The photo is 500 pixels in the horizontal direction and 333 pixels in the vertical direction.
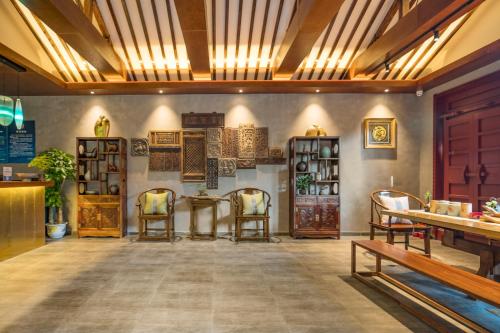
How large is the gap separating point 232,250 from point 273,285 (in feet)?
5.49

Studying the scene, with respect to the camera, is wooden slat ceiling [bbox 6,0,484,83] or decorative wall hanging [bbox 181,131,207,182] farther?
decorative wall hanging [bbox 181,131,207,182]

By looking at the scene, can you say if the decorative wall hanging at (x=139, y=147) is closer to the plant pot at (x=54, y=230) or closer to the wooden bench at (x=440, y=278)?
the plant pot at (x=54, y=230)

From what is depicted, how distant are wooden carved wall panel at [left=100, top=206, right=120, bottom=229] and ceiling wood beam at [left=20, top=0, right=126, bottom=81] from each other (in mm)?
2663

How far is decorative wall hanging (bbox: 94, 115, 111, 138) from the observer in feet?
19.6

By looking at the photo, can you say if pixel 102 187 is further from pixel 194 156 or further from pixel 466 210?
pixel 466 210

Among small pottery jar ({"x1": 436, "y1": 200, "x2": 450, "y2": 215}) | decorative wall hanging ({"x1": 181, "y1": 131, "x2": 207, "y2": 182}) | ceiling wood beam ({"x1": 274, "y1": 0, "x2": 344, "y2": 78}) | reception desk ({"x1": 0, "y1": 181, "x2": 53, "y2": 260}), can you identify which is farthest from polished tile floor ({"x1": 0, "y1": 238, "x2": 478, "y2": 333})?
ceiling wood beam ({"x1": 274, "y1": 0, "x2": 344, "y2": 78})

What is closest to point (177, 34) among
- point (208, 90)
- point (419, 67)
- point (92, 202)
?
point (208, 90)

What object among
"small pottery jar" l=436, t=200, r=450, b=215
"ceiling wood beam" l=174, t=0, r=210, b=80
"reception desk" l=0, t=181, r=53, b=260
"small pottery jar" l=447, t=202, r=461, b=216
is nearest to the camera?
"small pottery jar" l=447, t=202, r=461, b=216

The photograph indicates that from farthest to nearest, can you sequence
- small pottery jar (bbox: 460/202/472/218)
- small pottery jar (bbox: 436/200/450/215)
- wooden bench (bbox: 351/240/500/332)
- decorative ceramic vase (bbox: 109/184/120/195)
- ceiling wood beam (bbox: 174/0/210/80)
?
decorative ceramic vase (bbox: 109/184/120/195), ceiling wood beam (bbox: 174/0/210/80), small pottery jar (bbox: 436/200/450/215), small pottery jar (bbox: 460/202/472/218), wooden bench (bbox: 351/240/500/332)

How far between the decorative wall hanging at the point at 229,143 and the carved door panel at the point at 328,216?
2.10 m

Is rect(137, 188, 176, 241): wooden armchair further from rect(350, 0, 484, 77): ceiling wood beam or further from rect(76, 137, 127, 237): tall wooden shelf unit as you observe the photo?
rect(350, 0, 484, 77): ceiling wood beam

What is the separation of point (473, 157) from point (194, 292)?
16.4ft

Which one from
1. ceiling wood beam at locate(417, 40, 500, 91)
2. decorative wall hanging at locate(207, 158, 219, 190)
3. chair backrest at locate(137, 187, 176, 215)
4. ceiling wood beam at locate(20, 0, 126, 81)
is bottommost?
chair backrest at locate(137, 187, 176, 215)

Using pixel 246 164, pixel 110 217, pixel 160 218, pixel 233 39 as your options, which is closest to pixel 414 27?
Result: pixel 233 39
